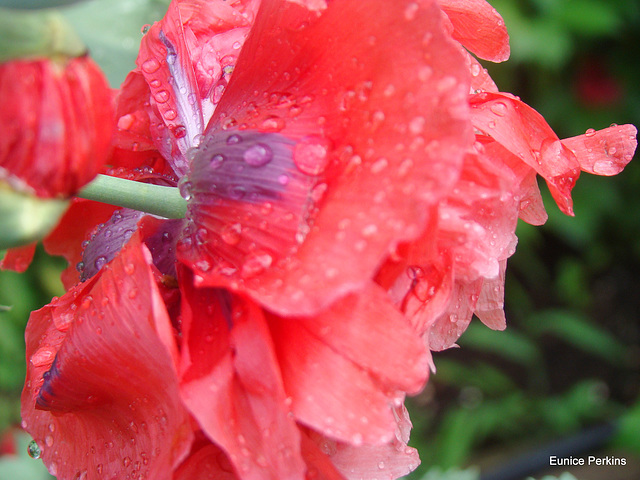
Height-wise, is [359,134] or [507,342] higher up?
[359,134]

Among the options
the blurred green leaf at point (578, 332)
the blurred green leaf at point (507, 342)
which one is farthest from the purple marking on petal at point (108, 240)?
the blurred green leaf at point (578, 332)

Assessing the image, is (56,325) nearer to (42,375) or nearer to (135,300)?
(42,375)

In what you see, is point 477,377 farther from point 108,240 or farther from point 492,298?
point 108,240

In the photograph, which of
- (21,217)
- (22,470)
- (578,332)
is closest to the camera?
(21,217)

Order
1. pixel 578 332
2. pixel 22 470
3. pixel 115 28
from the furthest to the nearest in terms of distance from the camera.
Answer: pixel 578 332
pixel 22 470
pixel 115 28

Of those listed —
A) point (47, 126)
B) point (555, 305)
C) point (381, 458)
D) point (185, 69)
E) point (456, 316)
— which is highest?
point (47, 126)

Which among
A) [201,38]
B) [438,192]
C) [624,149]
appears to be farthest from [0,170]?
[624,149]

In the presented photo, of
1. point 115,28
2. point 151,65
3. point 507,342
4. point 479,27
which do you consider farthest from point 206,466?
point 507,342

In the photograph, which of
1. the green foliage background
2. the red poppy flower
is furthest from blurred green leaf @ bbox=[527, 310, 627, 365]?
the red poppy flower

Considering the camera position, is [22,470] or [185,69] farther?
[22,470]
